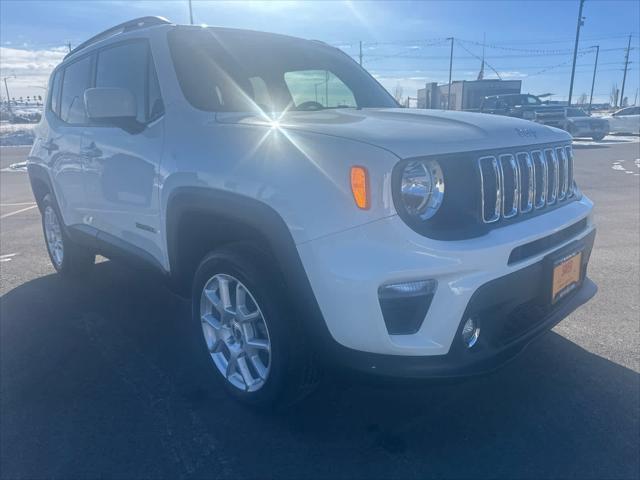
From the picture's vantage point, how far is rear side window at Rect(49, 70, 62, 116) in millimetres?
4469

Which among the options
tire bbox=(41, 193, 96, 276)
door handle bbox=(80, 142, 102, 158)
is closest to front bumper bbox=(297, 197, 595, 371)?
door handle bbox=(80, 142, 102, 158)

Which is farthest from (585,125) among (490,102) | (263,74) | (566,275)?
(566,275)

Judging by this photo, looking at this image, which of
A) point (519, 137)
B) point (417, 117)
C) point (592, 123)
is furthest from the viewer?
point (592, 123)

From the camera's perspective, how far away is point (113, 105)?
2916 millimetres

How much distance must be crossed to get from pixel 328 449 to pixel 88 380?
150cm

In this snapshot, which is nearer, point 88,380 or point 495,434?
point 495,434

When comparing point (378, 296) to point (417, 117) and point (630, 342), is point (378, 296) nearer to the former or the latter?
point (417, 117)

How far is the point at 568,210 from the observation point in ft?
8.86

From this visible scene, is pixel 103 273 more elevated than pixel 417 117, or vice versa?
pixel 417 117

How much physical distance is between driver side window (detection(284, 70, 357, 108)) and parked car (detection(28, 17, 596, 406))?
0.09ft

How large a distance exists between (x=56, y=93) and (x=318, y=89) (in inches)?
99.4

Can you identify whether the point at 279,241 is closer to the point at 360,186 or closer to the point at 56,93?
the point at 360,186

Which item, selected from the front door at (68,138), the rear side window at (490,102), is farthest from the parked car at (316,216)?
the rear side window at (490,102)

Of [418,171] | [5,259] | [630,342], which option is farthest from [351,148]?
[5,259]
